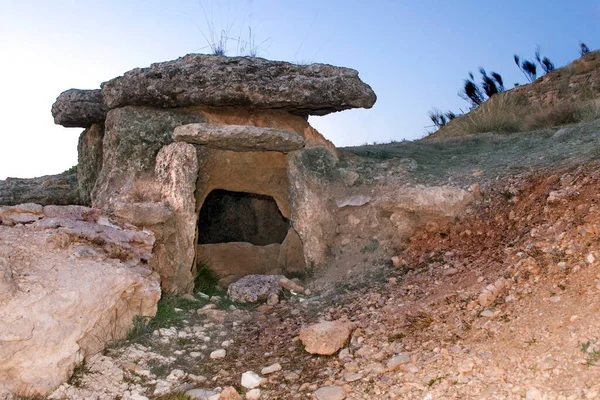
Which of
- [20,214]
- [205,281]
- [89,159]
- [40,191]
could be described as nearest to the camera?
[20,214]

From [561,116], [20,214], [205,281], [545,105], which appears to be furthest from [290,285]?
[545,105]

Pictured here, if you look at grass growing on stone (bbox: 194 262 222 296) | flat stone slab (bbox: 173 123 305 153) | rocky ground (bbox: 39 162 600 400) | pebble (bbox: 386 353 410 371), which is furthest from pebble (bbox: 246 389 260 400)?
flat stone slab (bbox: 173 123 305 153)

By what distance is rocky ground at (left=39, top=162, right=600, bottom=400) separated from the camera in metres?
3.65

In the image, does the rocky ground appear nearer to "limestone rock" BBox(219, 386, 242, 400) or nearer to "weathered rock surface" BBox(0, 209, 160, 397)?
"limestone rock" BBox(219, 386, 242, 400)

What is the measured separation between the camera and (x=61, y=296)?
423cm

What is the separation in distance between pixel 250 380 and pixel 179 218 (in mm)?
2321

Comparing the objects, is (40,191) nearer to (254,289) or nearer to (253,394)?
(254,289)

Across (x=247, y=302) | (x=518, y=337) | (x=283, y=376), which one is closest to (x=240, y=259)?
(x=247, y=302)

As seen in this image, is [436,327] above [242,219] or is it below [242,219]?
below

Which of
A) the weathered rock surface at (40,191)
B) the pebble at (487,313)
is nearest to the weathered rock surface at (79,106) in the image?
the weathered rock surface at (40,191)

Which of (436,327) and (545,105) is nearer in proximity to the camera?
(436,327)

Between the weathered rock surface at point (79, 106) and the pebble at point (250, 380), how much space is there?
424cm

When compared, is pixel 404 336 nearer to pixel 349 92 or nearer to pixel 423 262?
pixel 423 262

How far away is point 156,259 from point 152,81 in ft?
5.94
